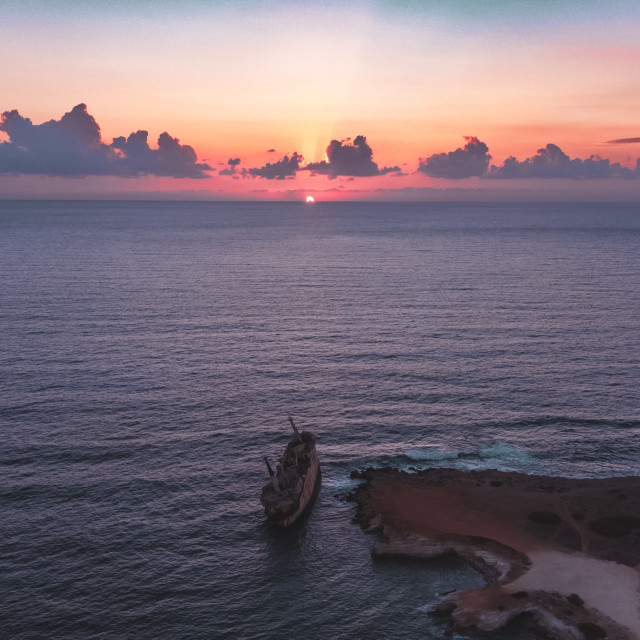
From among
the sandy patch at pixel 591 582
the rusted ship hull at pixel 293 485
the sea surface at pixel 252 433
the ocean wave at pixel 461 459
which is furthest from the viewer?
the ocean wave at pixel 461 459

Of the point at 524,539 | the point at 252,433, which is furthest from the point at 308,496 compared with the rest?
the point at 524,539

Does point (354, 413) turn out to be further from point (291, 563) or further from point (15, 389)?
point (15, 389)

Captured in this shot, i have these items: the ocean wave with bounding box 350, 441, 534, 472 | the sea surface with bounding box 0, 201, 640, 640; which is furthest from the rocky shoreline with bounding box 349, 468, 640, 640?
the ocean wave with bounding box 350, 441, 534, 472

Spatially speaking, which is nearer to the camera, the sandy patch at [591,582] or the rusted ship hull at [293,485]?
the sandy patch at [591,582]

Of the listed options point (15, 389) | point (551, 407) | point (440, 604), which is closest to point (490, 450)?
point (551, 407)

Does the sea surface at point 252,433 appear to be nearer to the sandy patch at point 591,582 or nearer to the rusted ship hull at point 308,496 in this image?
the rusted ship hull at point 308,496

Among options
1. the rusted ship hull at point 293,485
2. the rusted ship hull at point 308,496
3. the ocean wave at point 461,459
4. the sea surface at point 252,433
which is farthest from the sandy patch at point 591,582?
the rusted ship hull at point 293,485

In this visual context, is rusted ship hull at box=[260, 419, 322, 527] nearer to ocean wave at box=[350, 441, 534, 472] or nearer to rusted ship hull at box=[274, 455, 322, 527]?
rusted ship hull at box=[274, 455, 322, 527]

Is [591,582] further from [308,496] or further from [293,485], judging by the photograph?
[293,485]
